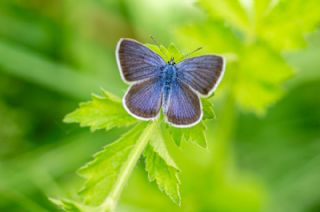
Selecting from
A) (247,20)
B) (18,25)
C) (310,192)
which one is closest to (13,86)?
(18,25)

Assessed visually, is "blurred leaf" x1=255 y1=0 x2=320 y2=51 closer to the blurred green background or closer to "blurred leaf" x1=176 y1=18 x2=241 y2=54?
"blurred leaf" x1=176 y1=18 x2=241 y2=54

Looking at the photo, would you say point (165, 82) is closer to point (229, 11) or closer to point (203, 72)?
point (203, 72)

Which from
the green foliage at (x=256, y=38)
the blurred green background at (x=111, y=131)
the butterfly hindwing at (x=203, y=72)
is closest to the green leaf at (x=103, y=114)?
the butterfly hindwing at (x=203, y=72)

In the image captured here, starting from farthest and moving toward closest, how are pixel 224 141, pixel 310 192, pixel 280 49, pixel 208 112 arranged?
pixel 310 192
pixel 224 141
pixel 280 49
pixel 208 112

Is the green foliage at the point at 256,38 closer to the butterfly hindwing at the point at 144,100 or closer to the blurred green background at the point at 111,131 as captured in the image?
the blurred green background at the point at 111,131

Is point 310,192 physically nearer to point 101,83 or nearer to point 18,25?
point 101,83
